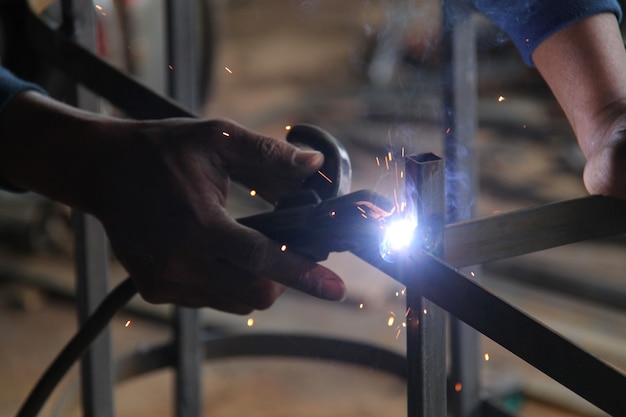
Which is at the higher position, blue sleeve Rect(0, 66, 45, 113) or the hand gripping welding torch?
blue sleeve Rect(0, 66, 45, 113)

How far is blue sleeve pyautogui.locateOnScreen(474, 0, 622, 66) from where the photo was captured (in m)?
0.96

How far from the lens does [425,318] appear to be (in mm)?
688

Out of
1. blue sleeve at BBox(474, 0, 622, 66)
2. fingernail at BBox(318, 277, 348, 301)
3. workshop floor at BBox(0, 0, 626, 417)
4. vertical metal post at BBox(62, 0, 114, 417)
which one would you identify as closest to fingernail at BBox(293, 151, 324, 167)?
fingernail at BBox(318, 277, 348, 301)

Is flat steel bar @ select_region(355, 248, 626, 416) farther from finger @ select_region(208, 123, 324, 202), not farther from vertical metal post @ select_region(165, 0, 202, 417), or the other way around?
vertical metal post @ select_region(165, 0, 202, 417)

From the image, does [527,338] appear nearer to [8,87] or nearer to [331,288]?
[331,288]

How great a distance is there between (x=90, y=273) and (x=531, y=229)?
791 millimetres

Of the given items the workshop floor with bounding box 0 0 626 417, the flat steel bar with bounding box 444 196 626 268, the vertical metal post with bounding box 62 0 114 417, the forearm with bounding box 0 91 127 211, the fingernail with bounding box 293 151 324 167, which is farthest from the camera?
the workshop floor with bounding box 0 0 626 417

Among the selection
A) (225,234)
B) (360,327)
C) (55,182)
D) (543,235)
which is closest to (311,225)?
(225,234)

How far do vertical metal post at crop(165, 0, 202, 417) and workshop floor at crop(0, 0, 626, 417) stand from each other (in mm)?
118

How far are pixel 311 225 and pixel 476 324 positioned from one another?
196mm

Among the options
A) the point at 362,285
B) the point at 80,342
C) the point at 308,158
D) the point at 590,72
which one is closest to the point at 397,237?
the point at 308,158

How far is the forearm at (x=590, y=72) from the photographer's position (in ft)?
3.04

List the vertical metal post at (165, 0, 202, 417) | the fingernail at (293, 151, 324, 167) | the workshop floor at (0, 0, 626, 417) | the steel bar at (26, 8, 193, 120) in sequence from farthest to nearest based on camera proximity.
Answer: the workshop floor at (0, 0, 626, 417), the vertical metal post at (165, 0, 202, 417), the steel bar at (26, 8, 193, 120), the fingernail at (293, 151, 324, 167)

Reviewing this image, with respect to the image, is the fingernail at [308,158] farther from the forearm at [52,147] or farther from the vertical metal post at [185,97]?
the vertical metal post at [185,97]
